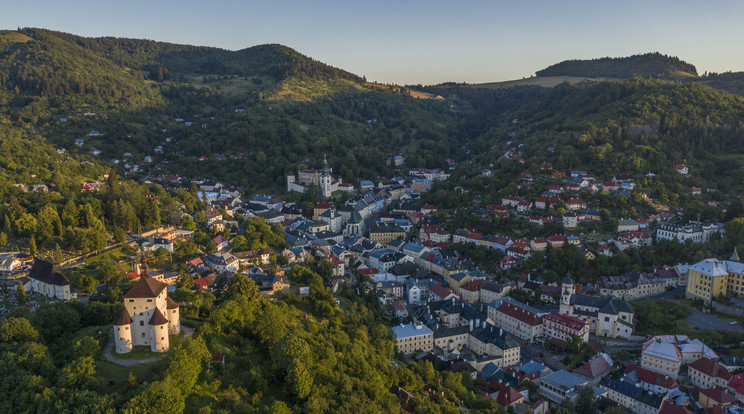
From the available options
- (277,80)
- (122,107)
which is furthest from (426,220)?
(277,80)

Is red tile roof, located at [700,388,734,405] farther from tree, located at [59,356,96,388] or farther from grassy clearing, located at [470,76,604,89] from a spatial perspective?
grassy clearing, located at [470,76,604,89]

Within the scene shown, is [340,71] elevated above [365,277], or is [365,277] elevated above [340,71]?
[340,71]

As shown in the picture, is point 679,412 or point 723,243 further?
point 723,243

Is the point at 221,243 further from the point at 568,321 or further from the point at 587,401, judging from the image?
the point at 587,401

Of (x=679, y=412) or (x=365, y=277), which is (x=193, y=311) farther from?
(x=679, y=412)

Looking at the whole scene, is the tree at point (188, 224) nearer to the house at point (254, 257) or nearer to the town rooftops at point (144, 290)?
the house at point (254, 257)

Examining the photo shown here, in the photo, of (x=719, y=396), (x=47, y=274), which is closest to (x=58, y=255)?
(x=47, y=274)

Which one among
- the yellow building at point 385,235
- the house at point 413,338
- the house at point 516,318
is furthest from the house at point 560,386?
the yellow building at point 385,235
